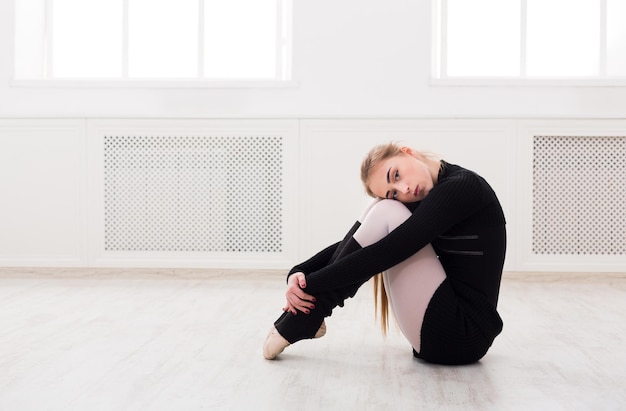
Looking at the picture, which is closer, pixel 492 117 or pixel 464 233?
pixel 464 233

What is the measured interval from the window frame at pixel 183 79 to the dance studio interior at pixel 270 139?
0.01m

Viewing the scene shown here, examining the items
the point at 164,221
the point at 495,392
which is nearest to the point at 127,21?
→ the point at 164,221

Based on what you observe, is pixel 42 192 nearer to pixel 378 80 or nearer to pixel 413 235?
pixel 378 80

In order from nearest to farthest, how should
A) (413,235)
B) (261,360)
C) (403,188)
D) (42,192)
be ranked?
(413,235) < (403,188) < (261,360) < (42,192)

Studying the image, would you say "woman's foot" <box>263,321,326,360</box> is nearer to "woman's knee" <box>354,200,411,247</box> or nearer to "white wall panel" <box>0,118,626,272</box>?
"woman's knee" <box>354,200,411,247</box>

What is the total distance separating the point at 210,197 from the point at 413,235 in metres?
2.25

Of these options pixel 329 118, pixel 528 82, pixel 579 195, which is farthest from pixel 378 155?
pixel 528 82

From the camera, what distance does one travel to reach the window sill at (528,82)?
395 cm

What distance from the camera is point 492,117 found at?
11.9 feet

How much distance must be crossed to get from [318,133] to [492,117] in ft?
2.92

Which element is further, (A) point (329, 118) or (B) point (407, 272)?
(A) point (329, 118)

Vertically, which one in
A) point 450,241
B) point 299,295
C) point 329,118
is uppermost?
point 329,118

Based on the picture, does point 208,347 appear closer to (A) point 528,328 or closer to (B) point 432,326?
(B) point 432,326

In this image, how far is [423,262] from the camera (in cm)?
166
